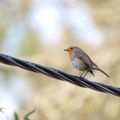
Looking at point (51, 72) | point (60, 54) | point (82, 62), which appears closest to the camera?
point (51, 72)

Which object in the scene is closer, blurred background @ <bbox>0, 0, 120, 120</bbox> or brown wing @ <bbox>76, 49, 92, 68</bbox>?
brown wing @ <bbox>76, 49, 92, 68</bbox>

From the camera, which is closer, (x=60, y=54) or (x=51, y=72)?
(x=51, y=72)

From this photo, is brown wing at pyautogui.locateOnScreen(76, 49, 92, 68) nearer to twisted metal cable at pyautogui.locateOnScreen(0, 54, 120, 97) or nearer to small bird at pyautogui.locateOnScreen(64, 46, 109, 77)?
small bird at pyautogui.locateOnScreen(64, 46, 109, 77)

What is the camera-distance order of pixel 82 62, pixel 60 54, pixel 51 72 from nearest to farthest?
1. pixel 51 72
2. pixel 82 62
3. pixel 60 54

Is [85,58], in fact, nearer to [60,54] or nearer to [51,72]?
[51,72]

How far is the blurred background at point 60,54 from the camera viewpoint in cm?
1211

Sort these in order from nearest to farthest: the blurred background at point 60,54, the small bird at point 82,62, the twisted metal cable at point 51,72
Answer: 1. the twisted metal cable at point 51,72
2. the small bird at point 82,62
3. the blurred background at point 60,54

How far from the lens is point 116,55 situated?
12594 millimetres

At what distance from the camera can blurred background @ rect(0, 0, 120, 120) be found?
1211 centimetres

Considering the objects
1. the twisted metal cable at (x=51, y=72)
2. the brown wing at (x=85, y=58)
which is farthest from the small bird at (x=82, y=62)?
the twisted metal cable at (x=51, y=72)

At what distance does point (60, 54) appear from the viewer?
43.5 feet

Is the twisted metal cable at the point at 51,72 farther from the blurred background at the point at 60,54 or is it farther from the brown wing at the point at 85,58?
the blurred background at the point at 60,54

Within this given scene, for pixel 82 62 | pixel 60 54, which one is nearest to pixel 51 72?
pixel 82 62

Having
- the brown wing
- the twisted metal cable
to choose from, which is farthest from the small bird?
the twisted metal cable
